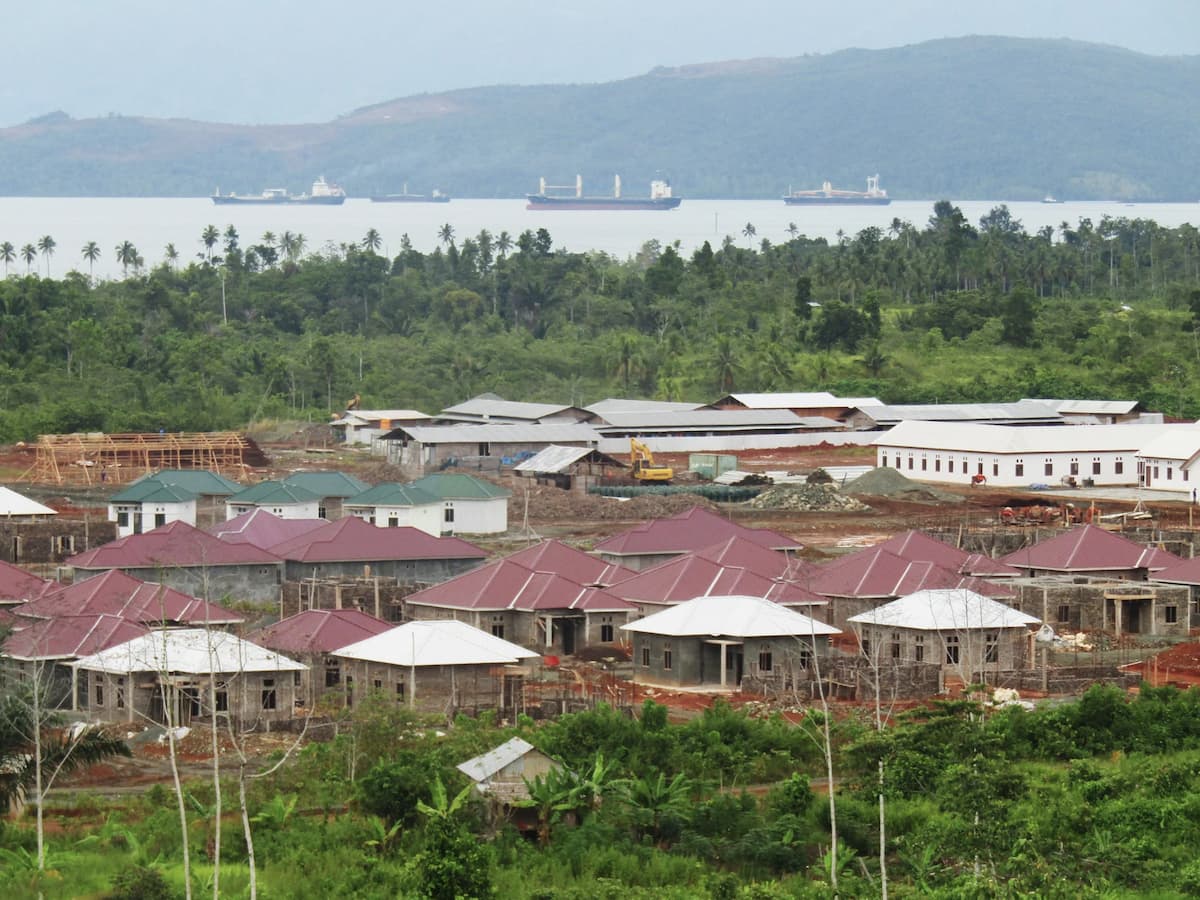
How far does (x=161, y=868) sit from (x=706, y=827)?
7298 mm

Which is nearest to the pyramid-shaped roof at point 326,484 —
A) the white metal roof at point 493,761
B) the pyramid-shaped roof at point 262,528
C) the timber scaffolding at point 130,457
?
the pyramid-shaped roof at point 262,528

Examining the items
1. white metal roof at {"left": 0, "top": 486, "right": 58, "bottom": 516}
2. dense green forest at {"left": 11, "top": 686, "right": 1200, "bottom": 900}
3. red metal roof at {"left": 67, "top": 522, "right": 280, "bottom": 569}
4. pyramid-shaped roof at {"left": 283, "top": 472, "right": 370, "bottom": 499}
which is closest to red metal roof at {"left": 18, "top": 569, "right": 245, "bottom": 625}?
red metal roof at {"left": 67, "top": 522, "right": 280, "bottom": 569}

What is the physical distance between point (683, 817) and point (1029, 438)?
57321mm

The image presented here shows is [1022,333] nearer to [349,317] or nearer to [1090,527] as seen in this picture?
[349,317]

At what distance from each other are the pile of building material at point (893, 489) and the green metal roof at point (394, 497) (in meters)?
20.2

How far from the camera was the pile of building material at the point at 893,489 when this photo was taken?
3073 inches

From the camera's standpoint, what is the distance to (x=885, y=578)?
4819 cm

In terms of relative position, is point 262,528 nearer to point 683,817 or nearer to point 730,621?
point 730,621

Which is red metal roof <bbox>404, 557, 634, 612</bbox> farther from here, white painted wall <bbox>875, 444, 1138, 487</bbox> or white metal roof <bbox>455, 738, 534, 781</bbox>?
white painted wall <bbox>875, 444, 1138, 487</bbox>

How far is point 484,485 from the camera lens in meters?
67.0

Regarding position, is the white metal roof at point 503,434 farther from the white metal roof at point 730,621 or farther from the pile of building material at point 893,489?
the white metal roof at point 730,621

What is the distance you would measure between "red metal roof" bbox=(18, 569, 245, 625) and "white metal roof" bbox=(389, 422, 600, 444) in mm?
43024

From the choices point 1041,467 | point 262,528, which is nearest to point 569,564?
point 262,528

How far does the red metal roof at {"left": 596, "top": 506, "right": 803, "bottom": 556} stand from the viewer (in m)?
54.4
